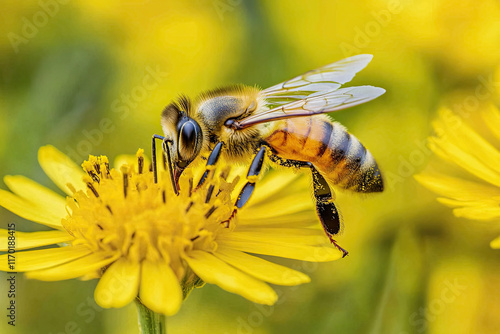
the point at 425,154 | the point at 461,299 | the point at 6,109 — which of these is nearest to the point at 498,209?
the point at 461,299

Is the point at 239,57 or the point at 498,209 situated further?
the point at 239,57

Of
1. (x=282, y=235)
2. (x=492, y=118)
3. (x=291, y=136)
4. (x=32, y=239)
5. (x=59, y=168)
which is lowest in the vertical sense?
(x=32, y=239)

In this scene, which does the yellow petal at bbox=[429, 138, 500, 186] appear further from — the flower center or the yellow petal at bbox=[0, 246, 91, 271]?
the yellow petal at bbox=[0, 246, 91, 271]

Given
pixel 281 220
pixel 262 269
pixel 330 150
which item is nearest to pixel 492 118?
pixel 330 150

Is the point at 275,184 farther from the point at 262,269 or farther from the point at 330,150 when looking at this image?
the point at 262,269

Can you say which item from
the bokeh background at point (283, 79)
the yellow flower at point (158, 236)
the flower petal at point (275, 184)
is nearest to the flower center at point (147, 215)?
the yellow flower at point (158, 236)

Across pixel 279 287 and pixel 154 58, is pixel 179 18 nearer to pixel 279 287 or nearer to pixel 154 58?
pixel 154 58
